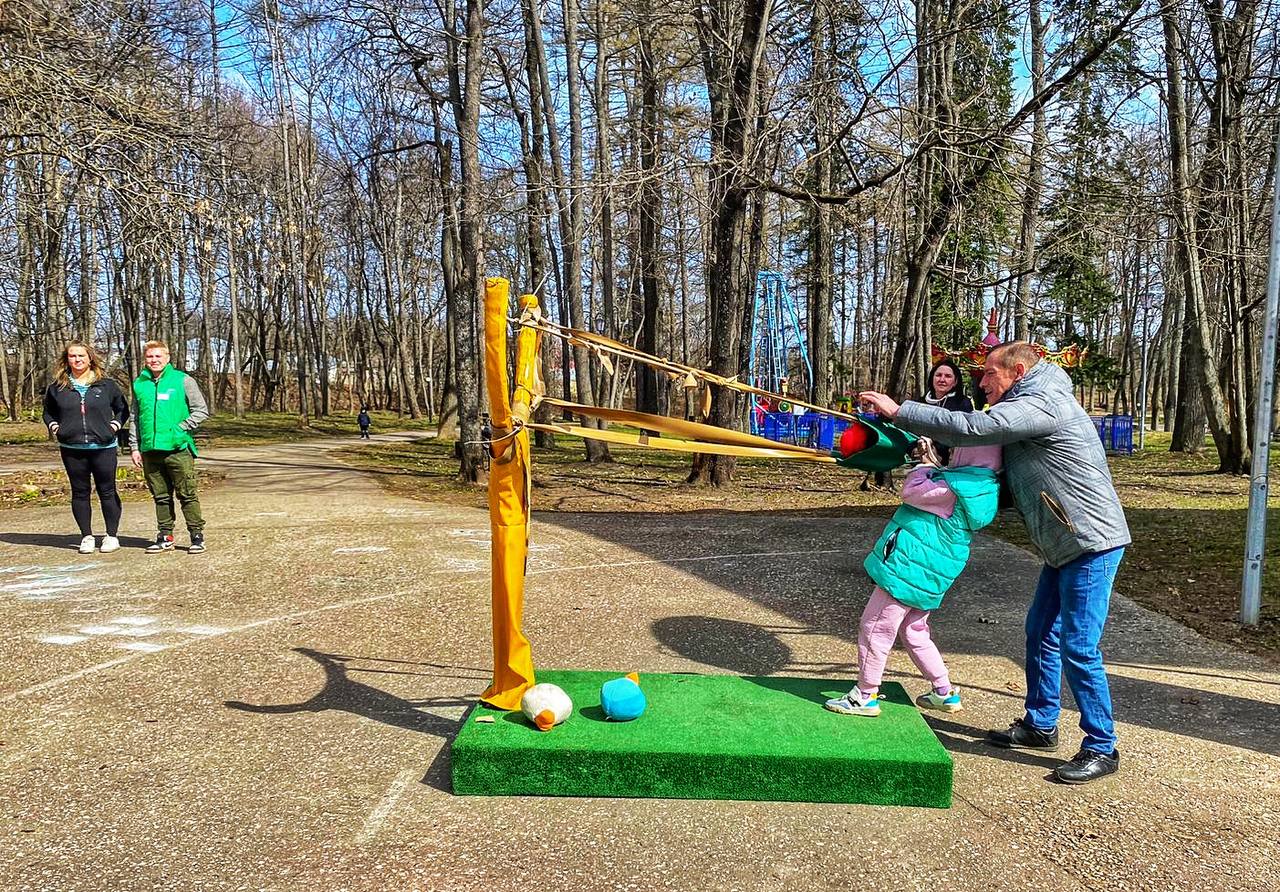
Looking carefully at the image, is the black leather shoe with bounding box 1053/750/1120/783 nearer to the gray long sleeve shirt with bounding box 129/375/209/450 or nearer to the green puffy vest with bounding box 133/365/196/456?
the gray long sleeve shirt with bounding box 129/375/209/450

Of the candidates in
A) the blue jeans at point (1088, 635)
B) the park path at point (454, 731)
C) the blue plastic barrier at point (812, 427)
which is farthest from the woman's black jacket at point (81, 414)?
the blue plastic barrier at point (812, 427)

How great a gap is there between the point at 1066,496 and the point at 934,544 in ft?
2.08

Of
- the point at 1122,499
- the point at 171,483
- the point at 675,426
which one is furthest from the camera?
the point at 1122,499

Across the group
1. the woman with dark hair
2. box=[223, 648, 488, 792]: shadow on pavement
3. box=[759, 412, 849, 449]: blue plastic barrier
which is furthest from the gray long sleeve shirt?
box=[759, 412, 849, 449]: blue plastic barrier

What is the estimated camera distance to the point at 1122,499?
13.7 metres

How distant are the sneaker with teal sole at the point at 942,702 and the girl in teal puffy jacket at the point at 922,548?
2.37 ft

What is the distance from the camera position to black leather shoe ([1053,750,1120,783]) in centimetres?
387

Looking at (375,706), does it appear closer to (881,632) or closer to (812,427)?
(881,632)

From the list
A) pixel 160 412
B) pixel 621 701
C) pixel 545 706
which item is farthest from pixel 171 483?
pixel 621 701

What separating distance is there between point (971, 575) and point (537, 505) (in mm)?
6779

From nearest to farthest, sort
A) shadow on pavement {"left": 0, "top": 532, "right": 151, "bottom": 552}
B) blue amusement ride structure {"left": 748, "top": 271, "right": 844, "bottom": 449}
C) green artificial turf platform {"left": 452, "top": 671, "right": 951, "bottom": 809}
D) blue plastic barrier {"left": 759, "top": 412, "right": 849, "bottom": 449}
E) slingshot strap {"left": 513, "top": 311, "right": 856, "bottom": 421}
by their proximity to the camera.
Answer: green artificial turf platform {"left": 452, "top": 671, "right": 951, "bottom": 809} < slingshot strap {"left": 513, "top": 311, "right": 856, "bottom": 421} < shadow on pavement {"left": 0, "top": 532, "right": 151, "bottom": 552} < blue plastic barrier {"left": 759, "top": 412, "right": 849, "bottom": 449} < blue amusement ride structure {"left": 748, "top": 271, "right": 844, "bottom": 449}

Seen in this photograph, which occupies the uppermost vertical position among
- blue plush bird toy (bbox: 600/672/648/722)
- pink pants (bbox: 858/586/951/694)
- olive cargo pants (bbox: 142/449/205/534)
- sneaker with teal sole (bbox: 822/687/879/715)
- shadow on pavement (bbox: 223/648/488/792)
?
olive cargo pants (bbox: 142/449/205/534)

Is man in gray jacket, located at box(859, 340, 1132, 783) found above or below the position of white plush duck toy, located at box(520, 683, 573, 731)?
above

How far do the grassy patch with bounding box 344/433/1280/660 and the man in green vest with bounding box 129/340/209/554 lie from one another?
501 centimetres
